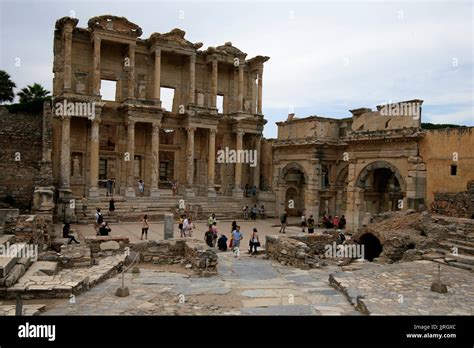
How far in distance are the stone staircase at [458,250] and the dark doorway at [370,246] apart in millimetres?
3268

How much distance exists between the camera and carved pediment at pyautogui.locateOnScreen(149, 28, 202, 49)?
1187 inches

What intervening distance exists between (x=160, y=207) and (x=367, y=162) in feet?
41.8

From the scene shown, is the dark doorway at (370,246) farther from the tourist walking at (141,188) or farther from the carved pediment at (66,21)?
the carved pediment at (66,21)

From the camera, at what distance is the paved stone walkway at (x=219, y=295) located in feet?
28.2

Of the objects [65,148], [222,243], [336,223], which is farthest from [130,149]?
[222,243]

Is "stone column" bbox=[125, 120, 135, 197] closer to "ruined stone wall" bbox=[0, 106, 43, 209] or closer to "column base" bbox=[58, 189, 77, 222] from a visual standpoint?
"column base" bbox=[58, 189, 77, 222]

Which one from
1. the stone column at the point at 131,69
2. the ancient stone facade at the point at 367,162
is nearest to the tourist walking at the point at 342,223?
the ancient stone facade at the point at 367,162

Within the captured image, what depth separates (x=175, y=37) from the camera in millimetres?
30953

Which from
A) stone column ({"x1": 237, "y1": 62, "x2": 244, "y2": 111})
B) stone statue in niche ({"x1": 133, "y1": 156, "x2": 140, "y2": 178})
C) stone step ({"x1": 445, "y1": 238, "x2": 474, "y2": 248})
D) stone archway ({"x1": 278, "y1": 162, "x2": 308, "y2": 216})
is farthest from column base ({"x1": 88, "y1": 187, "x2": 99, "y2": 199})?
stone step ({"x1": 445, "y1": 238, "x2": 474, "y2": 248})

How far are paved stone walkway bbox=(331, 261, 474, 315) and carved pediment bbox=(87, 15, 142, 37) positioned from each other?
75.7 feet

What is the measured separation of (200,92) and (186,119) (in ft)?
10.5

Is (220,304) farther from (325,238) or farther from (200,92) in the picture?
(200,92)
